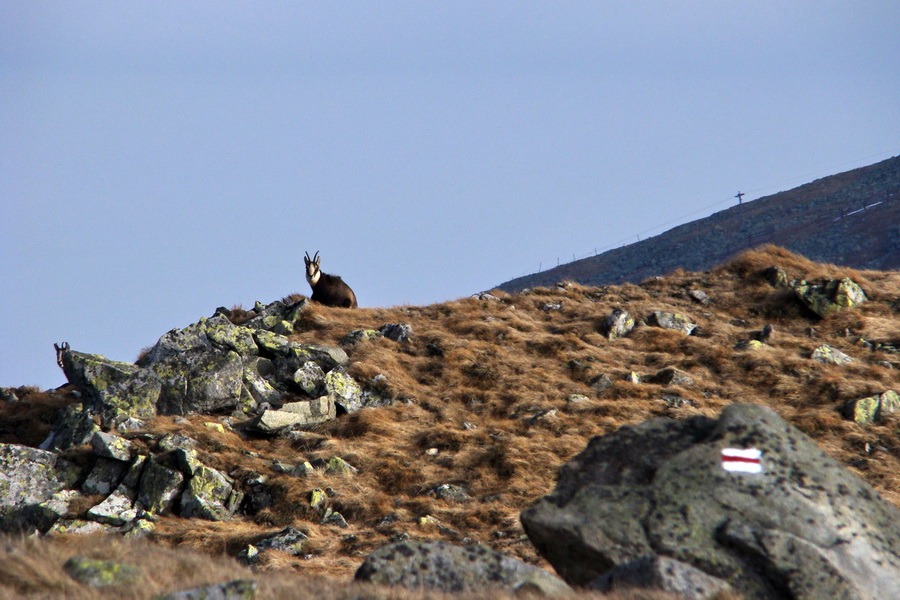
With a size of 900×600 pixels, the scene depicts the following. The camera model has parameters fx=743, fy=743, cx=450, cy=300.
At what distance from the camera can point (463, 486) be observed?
15211 mm

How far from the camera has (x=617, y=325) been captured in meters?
23.7

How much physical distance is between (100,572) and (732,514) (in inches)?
227

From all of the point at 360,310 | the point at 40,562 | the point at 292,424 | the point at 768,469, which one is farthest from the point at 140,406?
the point at 768,469

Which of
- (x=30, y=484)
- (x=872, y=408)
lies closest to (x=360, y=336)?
(x=30, y=484)

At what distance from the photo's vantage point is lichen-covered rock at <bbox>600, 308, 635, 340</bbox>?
923 inches

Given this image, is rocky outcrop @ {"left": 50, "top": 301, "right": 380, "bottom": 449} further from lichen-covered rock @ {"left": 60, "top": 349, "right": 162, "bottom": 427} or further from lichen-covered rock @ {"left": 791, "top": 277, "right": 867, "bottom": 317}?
lichen-covered rock @ {"left": 791, "top": 277, "right": 867, "bottom": 317}

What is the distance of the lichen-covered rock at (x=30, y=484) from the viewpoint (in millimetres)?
13438

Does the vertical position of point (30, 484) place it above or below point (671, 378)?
above

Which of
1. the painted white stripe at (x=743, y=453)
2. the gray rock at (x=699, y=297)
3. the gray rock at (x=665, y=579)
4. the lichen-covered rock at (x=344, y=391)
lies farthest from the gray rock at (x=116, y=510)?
the gray rock at (x=699, y=297)

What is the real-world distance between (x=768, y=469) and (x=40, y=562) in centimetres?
689

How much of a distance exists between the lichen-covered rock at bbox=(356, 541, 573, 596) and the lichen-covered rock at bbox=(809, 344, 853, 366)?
16188 millimetres

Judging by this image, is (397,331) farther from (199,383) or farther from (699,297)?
(699,297)

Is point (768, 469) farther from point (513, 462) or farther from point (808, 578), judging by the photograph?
point (513, 462)

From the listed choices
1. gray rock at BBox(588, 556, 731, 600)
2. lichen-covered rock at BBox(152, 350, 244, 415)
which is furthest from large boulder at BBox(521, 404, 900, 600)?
lichen-covered rock at BBox(152, 350, 244, 415)
